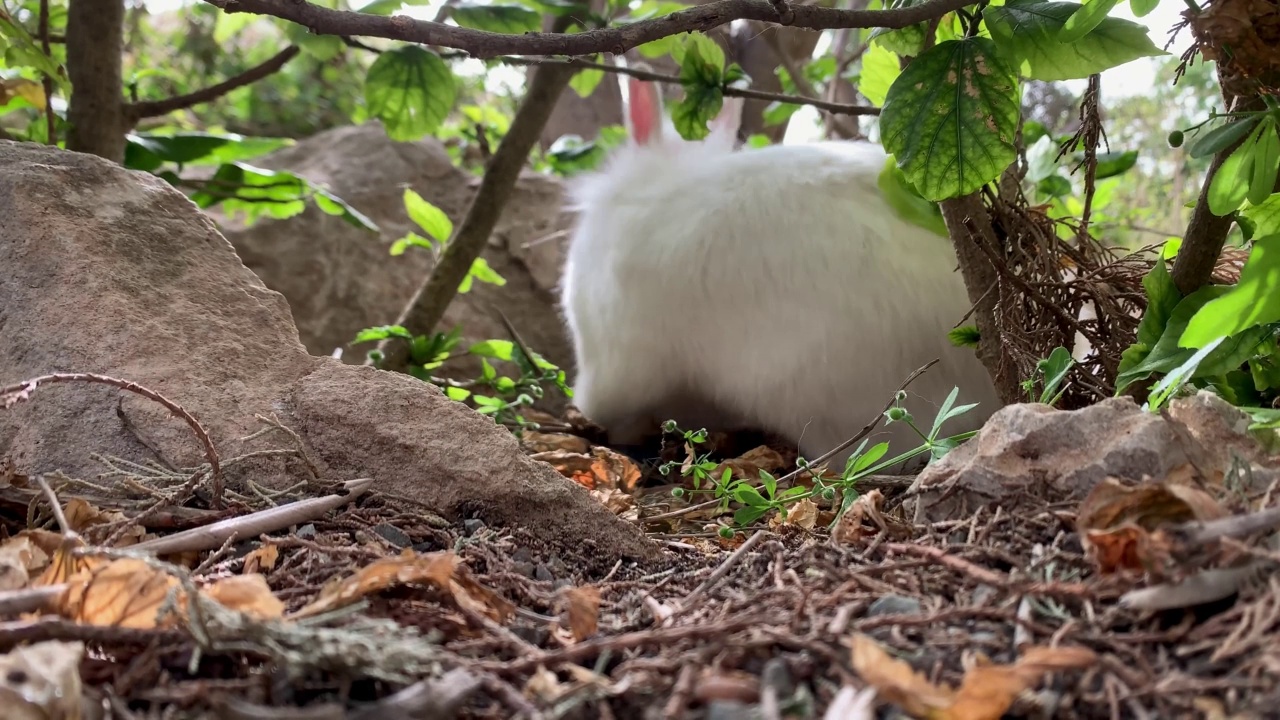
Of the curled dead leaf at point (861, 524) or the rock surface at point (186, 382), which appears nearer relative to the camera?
the curled dead leaf at point (861, 524)

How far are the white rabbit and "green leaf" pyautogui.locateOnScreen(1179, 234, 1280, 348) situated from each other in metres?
0.63

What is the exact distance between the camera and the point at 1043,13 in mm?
921

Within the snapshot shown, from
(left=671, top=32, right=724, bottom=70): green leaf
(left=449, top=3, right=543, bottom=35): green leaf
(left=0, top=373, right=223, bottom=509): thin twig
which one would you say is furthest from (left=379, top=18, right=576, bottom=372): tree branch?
(left=0, top=373, right=223, bottom=509): thin twig

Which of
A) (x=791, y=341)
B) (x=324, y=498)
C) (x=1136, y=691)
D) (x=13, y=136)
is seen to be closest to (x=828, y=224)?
(x=791, y=341)

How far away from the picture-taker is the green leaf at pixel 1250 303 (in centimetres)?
73

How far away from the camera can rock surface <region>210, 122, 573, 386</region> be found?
291 cm

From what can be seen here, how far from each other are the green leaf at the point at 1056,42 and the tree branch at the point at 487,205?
4.54 feet

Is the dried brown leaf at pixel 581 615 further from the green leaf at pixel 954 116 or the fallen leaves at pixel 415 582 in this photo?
the green leaf at pixel 954 116

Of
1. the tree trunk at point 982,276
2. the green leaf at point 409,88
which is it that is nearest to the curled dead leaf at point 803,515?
the tree trunk at point 982,276

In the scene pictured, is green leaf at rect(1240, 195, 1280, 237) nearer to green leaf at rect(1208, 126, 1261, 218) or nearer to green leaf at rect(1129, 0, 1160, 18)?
green leaf at rect(1208, 126, 1261, 218)

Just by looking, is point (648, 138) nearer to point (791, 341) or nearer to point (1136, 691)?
point (791, 341)

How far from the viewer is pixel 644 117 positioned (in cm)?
188

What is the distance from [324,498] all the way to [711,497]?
2.22 feet

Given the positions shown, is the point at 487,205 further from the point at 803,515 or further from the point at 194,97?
the point at 803,515
